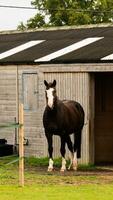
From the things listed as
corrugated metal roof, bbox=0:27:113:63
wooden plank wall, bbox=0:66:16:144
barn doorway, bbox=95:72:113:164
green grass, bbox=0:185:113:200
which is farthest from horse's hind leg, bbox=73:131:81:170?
green grass, bbox=0:185:113:200

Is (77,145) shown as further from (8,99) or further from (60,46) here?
(60,46)

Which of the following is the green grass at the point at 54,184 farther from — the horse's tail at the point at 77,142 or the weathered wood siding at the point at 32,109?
the weathered wood siding at the point at 32,109

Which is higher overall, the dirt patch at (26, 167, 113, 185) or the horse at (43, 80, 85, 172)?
the horse at (43, 80, 85, 172)

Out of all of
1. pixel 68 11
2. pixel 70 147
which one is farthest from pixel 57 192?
pixel 68 11

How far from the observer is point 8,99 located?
85.7 ft

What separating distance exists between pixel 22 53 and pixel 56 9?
92.3 feet

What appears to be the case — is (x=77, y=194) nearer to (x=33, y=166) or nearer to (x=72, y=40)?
(x=33, y=166)

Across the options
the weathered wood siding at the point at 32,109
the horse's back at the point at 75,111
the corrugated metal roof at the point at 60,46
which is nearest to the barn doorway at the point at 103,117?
the corrugated metal roof at the point at 60,46

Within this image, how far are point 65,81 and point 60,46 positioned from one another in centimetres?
291

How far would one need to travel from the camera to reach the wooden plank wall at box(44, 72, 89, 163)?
2286cm

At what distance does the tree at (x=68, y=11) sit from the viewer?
53.6 meters

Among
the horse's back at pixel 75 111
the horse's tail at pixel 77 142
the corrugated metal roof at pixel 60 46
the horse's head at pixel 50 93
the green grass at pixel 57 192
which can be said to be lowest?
the horse's tail at pixel 77 142

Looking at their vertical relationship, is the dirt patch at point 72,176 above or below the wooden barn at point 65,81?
below

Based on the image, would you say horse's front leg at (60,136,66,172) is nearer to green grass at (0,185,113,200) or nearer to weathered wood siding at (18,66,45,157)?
weathered wood siding at (18,66,45,157)
